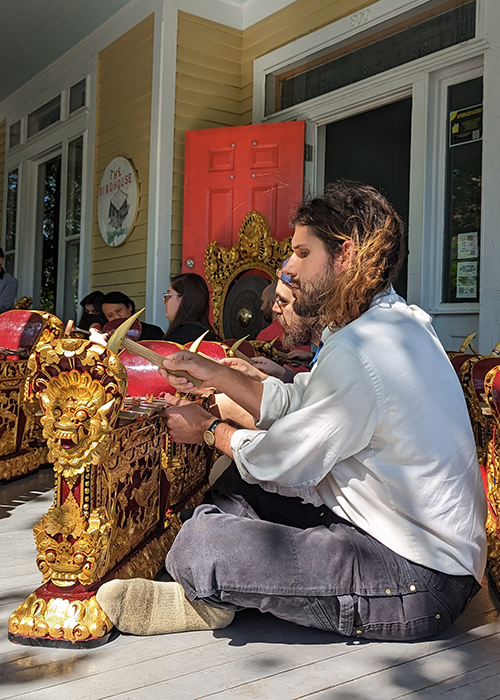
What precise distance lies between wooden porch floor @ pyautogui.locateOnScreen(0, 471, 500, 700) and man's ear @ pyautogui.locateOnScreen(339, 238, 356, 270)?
0.95 metres

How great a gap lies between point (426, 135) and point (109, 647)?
13.6 ft

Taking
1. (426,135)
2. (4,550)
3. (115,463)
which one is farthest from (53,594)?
(426,135)

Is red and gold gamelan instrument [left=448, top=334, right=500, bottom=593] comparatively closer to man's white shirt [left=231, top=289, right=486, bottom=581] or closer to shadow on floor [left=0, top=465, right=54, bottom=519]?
man's white shirt [left=231, top=289, right=486, bottom=581]

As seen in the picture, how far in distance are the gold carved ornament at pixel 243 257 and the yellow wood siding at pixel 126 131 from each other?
0.71 meters

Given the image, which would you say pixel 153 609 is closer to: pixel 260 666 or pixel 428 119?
pixel 260 666

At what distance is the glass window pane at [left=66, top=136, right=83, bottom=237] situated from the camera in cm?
765

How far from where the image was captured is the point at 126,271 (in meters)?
6.50

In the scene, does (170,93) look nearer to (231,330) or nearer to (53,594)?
(231,330)

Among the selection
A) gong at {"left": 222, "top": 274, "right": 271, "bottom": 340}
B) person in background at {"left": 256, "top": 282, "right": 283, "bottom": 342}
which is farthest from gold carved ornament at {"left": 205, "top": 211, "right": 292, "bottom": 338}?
person in background at {"left": 256, "top": 282, "right": 283, "bottom": 342}

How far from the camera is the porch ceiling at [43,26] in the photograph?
650 centimetres

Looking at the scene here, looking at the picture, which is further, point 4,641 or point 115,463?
point 115,463

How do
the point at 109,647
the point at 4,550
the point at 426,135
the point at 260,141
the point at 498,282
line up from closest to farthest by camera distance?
the point at 109,647, the point at 4,550, the point at 498,282, the point at 426,135, the point at 260,141

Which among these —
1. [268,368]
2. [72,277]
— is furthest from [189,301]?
[72,277]

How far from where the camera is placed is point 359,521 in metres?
1.61
